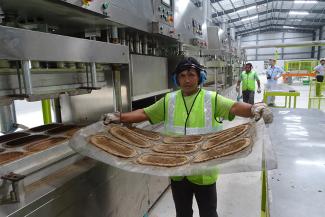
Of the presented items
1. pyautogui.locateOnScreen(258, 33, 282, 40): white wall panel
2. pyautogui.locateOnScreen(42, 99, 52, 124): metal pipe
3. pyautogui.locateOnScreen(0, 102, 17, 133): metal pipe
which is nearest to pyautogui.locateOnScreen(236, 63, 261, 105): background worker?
pyautogui.locateOnScreen(42, 99, 52, 124): metal pipe

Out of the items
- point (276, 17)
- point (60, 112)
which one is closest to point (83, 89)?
point (60, 112)

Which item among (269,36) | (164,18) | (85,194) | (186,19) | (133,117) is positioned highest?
(269,36)

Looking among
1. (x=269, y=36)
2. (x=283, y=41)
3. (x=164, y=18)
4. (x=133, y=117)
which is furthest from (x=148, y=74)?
(x=283, y=41)

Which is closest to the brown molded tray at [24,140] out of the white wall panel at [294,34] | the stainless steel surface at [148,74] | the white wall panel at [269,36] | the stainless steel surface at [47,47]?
the stainless steel surface at [47,47]

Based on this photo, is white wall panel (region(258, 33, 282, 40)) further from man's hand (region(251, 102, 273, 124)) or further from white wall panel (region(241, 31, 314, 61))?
man's hand (region(251, 102, 273, 124))

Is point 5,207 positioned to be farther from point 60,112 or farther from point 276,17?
point 276,17

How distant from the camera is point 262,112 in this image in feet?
4.24

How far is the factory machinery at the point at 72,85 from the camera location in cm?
97

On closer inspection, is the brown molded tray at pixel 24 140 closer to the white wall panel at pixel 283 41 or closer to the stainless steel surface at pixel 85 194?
the stainless steel surface at pixel 85 194

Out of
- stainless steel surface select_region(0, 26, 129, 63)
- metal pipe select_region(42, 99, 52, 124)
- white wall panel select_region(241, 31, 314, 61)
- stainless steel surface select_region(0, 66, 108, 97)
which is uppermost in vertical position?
white wall panel select_region(241, 31, 314, 61)

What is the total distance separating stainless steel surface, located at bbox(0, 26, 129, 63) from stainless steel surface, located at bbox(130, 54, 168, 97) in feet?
1.70

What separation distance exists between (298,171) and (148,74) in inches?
54.0

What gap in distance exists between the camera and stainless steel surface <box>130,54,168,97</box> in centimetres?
197

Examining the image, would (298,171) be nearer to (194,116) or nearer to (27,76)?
(194,116)
